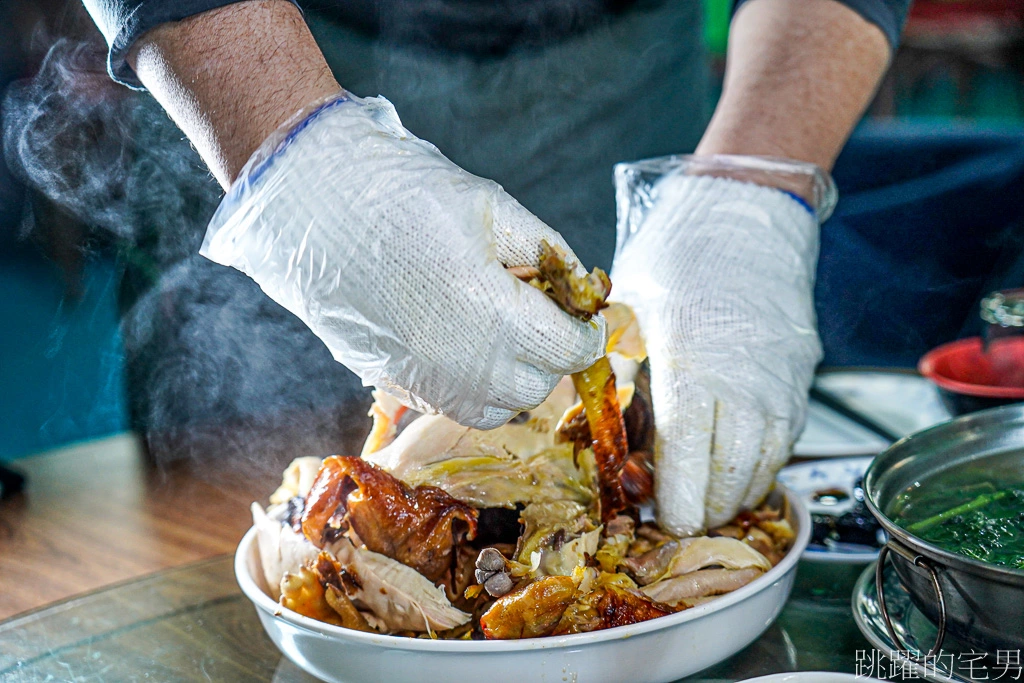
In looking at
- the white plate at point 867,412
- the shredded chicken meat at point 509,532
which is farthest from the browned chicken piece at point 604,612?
the white plate at point 867,412

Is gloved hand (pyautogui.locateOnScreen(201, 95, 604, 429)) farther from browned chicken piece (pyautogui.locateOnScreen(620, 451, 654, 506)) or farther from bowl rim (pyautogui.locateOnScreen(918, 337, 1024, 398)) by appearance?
bowl rim (pyautogui.locateOnScreen(918, 337, 1024, 398))

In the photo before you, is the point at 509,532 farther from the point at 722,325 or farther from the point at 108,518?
Answer: the point at 108,518

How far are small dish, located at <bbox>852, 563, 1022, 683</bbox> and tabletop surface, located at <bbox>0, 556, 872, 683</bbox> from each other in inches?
1.4

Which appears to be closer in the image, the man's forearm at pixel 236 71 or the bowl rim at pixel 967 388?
the man's forearm at pixel 236 71

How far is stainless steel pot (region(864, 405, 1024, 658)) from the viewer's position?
28.0 inches

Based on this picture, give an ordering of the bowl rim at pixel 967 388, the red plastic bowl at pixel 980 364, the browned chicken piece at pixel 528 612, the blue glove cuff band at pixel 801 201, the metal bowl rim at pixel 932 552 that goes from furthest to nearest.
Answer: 1. the red plastic bowl at pixel 980 364
2. the bowl rim at pixel 967 388
3. the blue glove cuff band at pixel 801 201
4. the browned chicken piece at pixel 528 612
5. the metal bowl rim at pixel 932 552

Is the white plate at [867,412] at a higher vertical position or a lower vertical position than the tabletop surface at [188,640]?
lower

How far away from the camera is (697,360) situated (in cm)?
103

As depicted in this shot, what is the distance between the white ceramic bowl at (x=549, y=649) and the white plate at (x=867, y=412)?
67 cm

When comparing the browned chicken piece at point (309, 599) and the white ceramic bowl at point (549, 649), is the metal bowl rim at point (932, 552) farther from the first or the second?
the browned chicken piece at point (309, 599)

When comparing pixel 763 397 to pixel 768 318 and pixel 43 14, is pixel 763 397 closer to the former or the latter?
pixel 768 318

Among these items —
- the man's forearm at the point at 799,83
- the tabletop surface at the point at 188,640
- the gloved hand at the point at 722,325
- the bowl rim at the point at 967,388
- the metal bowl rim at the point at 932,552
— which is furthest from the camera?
the bowl rim at the point at 967,388

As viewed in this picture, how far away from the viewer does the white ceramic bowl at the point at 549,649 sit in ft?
2.49

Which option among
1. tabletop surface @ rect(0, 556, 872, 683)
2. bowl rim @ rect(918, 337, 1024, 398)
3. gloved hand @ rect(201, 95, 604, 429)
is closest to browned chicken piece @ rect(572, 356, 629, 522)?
gloved hand @ rect(201, 95, 604, 429)
